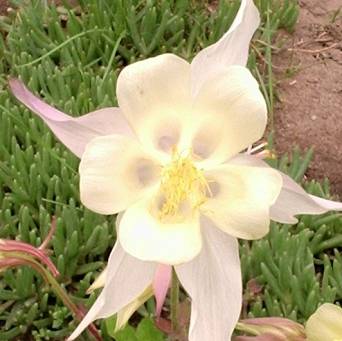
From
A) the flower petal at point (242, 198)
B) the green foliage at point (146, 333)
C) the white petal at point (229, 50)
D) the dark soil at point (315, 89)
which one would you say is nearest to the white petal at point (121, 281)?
the flower petal at point (242, 198)

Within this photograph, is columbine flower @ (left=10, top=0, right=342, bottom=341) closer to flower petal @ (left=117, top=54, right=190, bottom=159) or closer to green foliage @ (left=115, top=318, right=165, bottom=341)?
flower petal @ (left=117, top=54, right=190, bottom=159)

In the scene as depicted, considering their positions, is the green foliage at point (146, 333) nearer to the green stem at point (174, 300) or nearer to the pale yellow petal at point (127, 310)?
the green stem at point (174, 300)

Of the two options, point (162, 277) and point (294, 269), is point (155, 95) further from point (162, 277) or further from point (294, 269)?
point (294, 269)

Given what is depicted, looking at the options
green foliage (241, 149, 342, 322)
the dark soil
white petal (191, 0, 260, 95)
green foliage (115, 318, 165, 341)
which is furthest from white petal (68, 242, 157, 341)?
the dark soil

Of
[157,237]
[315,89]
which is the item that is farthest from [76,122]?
[315,89]

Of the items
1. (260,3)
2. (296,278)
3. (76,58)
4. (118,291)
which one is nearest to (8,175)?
(76,58)

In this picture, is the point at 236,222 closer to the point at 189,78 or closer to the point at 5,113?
the point at 189,78
